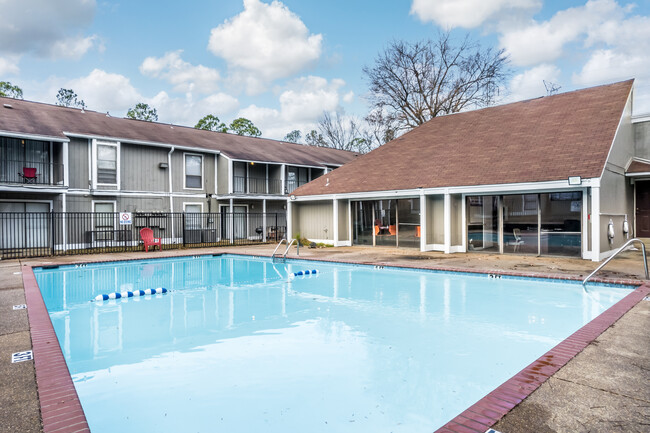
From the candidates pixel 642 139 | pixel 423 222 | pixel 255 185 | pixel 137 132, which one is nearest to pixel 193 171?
pixel 137 132

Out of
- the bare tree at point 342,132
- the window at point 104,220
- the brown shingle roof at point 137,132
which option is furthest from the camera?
the bare tree at point 342,132

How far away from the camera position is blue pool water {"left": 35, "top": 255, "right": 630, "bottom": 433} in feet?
12.9

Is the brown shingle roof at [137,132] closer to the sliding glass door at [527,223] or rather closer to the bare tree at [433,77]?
the bare tree at [433,77]

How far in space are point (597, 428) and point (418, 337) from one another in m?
3.44

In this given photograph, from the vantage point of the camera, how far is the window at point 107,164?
1867 cm

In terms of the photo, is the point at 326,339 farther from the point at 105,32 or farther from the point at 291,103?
the point at 291,103

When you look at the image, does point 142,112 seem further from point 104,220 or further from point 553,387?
point 553,387

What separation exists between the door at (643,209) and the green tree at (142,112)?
39.9 metres

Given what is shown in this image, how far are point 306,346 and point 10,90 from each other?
3825 centimetres

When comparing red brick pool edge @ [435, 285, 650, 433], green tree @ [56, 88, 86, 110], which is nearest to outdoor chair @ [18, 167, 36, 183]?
red brick pool edge @ [435, 285, 650, 433]

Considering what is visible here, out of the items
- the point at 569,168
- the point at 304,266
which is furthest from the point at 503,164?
the point at 304,266

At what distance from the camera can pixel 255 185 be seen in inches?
957

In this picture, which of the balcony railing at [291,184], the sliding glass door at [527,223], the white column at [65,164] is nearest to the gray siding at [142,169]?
the white column at [65,164]

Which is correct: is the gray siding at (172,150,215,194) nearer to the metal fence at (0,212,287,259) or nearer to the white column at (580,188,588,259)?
the metal fence at (0,212,287,259)
